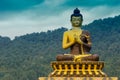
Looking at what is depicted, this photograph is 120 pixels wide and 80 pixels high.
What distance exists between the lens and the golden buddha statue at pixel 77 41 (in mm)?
16422

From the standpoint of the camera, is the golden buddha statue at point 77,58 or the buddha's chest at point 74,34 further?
the buddha's chest at point 74,34

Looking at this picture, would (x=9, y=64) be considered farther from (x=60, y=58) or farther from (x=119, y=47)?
(x=60, y=58)

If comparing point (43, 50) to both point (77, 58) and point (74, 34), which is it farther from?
point (77, 58)

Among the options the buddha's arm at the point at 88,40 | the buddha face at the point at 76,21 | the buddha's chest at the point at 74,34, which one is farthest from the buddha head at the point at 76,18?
the buddha's arm at the point at 88,40

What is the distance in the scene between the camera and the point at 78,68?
16.2 m

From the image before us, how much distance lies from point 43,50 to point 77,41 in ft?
412

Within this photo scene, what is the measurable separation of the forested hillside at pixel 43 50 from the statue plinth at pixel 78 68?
77.4 metres

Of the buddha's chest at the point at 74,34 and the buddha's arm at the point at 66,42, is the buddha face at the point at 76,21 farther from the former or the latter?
the buddha's arm at the point at 66,42

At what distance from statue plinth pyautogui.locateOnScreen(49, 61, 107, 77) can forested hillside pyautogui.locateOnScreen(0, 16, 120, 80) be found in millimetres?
77366

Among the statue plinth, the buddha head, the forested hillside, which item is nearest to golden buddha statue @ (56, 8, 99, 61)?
the buddha head

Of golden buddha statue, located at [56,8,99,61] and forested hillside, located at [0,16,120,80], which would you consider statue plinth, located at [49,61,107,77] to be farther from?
forested hillside, located at [0,16,120,80]

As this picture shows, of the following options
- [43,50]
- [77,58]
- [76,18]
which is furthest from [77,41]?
[43,50]

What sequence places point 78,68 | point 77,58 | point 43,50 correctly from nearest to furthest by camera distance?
point 78,68 → point 77,58 → point 43,50

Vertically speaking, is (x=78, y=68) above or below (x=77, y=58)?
below
